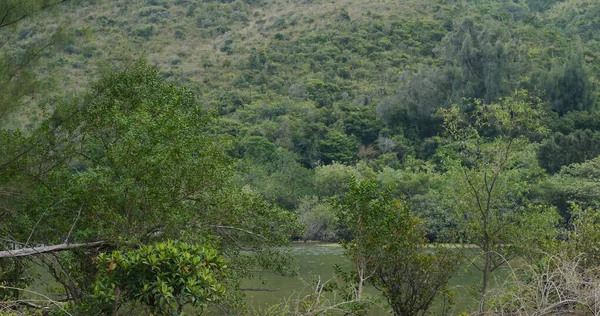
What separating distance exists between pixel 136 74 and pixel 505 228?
854cm

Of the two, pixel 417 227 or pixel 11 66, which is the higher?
pixel 11 66

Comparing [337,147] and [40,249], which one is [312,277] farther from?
[337,147]

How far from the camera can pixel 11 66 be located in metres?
11.8

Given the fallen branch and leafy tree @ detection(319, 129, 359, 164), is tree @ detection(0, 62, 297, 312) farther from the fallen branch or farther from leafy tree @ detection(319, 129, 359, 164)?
leafy tree @ detection(319, 129, 359, 164)

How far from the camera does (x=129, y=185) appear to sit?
10.1 metres

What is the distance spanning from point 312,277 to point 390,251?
1.65 meters

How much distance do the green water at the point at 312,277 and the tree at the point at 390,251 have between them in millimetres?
946

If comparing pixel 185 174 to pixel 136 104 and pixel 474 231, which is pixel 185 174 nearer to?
pixel 136 104

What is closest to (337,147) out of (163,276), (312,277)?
(312,277)

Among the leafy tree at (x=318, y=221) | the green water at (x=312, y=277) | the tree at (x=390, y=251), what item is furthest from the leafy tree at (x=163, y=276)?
the leafy tree at (x=318, y=221)

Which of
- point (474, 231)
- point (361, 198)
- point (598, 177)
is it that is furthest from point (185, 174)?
point (598, 177)

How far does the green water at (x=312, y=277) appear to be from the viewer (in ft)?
60.0

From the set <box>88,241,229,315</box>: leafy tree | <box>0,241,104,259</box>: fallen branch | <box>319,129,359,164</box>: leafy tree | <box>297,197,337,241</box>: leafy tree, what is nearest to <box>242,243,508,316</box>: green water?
<box>297,197,337,241</box>: leafy tree

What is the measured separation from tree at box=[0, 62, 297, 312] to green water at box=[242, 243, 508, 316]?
1.92 m
